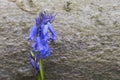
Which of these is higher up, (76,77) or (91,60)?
(91,60)

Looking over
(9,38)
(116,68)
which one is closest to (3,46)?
(9,38)

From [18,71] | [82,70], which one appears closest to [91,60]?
[82,70]

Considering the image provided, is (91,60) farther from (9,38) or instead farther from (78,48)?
(9,38)

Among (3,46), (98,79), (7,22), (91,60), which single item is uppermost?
(7,22)

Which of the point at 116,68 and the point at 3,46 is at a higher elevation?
the point at 3,46

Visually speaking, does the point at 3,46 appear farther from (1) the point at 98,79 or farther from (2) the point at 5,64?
(1) the point at 98,79

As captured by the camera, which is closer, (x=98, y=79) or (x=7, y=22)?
(x=7, y=22)
